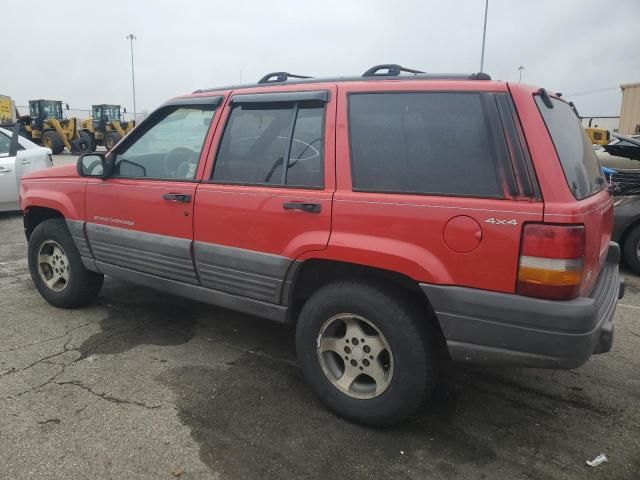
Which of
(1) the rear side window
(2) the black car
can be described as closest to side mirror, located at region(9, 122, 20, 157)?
(1) the rear side window

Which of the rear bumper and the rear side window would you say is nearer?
the rear bumper

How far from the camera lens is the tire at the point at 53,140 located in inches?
950

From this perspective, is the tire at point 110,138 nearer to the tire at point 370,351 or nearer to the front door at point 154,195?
the front door at point 154,195

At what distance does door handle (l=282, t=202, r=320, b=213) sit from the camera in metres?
2.72

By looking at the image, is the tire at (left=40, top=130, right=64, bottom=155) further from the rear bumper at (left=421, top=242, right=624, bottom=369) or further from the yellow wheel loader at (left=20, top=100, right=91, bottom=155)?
Result: the rear bumper at (left=421, top=242, right=624, bottom=369)

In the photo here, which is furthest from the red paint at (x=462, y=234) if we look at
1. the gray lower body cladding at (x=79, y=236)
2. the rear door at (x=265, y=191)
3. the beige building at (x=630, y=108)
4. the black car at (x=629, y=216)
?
the beige building at (x=630, y=108)

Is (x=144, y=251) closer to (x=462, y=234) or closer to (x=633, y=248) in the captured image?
(x=462, y=234)

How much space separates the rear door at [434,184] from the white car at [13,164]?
702cm

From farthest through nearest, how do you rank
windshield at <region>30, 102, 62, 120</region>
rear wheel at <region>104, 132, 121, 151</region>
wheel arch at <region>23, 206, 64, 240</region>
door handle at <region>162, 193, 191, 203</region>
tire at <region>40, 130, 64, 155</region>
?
rear wheel at <region>104, 132, 121, 151</region> < windshield at <region>30, 102, 62, 120</region> < tire at <region>40, 130, 64, 155</region> < wheel arch at <region>23, 206, 64, 240</region> < door handle at <region>162, 193, 191, 203</region>

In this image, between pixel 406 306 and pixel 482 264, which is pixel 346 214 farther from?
pixel 482 264

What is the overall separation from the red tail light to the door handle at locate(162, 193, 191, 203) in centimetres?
206

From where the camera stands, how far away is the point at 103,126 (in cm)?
2561

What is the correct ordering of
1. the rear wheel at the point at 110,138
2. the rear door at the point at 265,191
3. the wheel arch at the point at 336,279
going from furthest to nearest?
1. the rear wheel at the point at 110,138
2. the rear door at the point at 265,191
3. the wheel arch at the point at 336,279

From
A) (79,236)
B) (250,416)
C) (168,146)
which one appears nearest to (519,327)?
(250,416)
